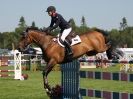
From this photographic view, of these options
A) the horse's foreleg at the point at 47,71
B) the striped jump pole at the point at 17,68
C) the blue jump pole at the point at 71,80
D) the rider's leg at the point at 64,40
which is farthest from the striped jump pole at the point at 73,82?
the striped jump pole at the point at 17,68

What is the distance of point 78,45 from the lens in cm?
1197

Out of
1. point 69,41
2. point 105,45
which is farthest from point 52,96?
point 105,45

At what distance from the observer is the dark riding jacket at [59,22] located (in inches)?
452

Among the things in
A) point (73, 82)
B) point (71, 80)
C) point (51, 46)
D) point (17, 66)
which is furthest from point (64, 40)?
point (17, 66)

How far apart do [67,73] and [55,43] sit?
0.98 meters

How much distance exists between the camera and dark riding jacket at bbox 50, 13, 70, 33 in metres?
11.5

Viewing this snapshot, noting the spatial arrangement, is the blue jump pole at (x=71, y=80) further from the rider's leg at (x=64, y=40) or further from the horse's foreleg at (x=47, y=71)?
the rider's leg at (x=64, y=40)

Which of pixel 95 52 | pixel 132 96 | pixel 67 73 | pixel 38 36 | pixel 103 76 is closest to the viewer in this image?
pixel 132 96

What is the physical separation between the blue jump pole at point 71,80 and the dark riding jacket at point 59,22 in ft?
3.34

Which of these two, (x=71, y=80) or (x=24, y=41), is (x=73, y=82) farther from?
(x=24, y=41)

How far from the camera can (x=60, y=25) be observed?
1182cm

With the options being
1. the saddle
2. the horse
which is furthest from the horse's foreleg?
the saddle

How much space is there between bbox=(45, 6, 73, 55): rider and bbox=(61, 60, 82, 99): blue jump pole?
60 cm

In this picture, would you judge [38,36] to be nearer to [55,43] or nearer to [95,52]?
[55,43]
